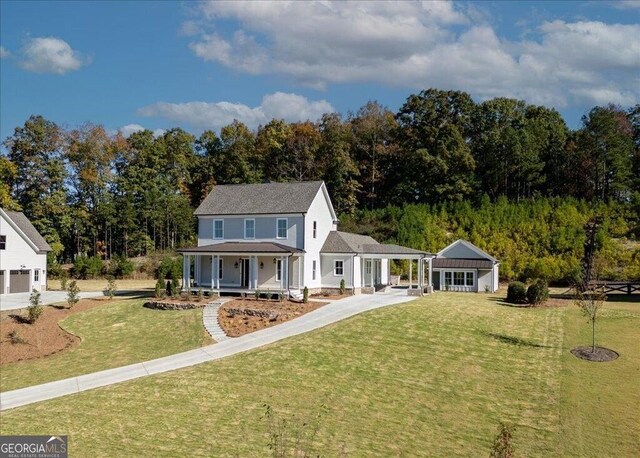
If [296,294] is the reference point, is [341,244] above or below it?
above

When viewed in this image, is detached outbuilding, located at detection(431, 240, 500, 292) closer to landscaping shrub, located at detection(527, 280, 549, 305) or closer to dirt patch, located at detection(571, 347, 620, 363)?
landscaping shrub, located at detection(527, 280, 549, 305)

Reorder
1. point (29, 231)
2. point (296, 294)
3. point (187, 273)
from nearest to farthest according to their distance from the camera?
point (296, 294) → point (187, 273) → point (29, 231)

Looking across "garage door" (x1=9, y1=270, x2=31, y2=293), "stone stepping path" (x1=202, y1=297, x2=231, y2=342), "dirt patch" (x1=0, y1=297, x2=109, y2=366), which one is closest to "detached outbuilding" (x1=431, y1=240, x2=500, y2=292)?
"stone stepping path" (x1=202, y1=297, x2=231, y2=342)

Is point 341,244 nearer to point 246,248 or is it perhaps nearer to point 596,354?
point 246,248

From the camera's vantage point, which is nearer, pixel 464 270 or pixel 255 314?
pixel 255 314

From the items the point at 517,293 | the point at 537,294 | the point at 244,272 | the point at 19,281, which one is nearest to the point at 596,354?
the point at 537,294
